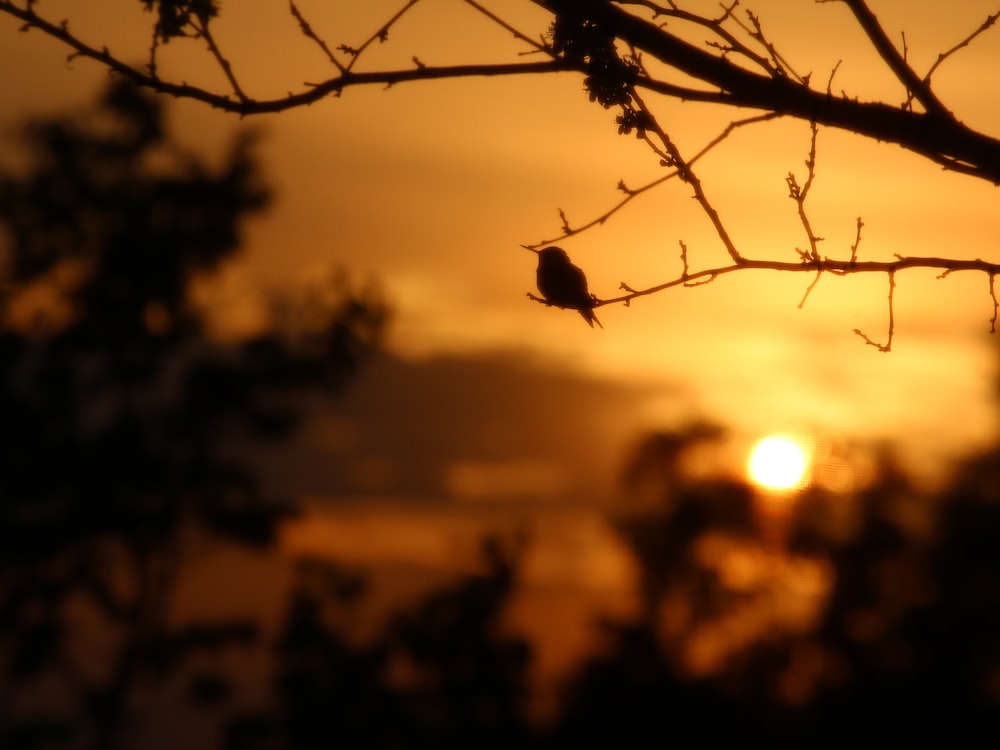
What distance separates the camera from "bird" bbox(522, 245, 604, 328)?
4.36 metres

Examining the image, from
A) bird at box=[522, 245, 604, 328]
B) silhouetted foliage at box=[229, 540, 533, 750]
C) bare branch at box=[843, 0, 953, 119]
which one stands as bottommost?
bird at box=[522, 245, 604, 328]

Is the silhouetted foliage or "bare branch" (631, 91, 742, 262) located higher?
the silhouetted foliage

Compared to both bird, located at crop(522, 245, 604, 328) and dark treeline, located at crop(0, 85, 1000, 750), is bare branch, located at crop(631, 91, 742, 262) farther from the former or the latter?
dark treeline, located at crop(0, 85, 1000, 750)

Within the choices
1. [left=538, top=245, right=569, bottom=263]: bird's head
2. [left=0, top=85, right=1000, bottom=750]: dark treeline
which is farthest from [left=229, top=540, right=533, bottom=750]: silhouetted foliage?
[left=538, top=245, right=569, bottom=263]: bird's head

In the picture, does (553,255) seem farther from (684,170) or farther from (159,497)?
(159,497)

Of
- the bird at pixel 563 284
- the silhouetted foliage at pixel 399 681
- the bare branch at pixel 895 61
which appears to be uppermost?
the silhouetted foliage at pixel 399 681

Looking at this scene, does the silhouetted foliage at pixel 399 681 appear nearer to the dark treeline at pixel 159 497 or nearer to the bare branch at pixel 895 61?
the dark treeline at pixel 159 497

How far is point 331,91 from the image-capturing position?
14.2 ft

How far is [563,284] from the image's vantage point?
4375 mm

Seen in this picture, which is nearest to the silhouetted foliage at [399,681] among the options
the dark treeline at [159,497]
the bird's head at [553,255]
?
the dark treeline at [159,497]

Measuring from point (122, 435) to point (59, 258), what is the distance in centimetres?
286

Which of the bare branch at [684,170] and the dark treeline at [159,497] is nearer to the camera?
the bare branch at [684,170]

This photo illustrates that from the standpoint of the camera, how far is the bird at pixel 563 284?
4.36 meters

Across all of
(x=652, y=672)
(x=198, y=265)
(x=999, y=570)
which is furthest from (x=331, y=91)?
(x=999, y=570)
